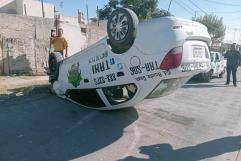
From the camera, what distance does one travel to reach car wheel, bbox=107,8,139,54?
16.8 feet

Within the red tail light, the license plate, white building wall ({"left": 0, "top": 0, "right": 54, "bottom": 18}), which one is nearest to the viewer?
the red tail light

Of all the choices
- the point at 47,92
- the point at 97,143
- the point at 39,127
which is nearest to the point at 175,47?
the point at 97,143

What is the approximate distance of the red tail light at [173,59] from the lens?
493 cm

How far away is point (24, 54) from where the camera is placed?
13867mm

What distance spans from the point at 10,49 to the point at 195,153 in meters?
10.7

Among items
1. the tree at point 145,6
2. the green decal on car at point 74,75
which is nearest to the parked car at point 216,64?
the green decal on car at point 74,75

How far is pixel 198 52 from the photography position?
17.7 ft

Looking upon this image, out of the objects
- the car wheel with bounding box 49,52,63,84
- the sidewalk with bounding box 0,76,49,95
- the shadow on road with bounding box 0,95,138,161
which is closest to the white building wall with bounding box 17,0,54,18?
the sidewalk with bounding box 0,76,49,95

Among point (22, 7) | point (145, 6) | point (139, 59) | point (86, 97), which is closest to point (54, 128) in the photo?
point (86, 97)

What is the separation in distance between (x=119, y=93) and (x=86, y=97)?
82 cm

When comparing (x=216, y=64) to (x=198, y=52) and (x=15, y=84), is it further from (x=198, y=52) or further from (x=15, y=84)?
(x=198, y=52)

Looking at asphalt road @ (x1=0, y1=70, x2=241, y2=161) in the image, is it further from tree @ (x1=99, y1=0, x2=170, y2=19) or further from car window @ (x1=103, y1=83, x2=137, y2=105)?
tree @ (x1=99, y1=0, x2=170, y2=19)

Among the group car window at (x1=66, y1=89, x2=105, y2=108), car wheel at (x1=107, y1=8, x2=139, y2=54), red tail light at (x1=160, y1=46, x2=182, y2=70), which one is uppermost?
car wheel at (x1=107, y1=8, x2=139, y2=54)

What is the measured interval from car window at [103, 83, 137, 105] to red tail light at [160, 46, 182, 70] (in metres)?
0.85
